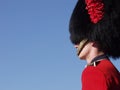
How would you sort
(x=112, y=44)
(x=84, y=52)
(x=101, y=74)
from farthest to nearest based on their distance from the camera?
(x=112, y=44) → (x=84, y=52) → (x=101, y=74)

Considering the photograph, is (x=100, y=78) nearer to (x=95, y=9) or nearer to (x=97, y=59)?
(x=97, y=59)

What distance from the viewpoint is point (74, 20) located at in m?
5.54

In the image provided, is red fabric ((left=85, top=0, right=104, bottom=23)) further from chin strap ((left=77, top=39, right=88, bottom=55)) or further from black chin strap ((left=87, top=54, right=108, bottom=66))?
black chin strap ((left=87, top=54, right=108, bottom=66))

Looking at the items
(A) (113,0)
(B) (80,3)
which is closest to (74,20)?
(B) (80,3)

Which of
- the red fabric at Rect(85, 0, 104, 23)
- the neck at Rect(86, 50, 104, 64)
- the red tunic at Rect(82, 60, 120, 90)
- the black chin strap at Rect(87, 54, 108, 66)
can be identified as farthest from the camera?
the red fabric at Rect(85, 0, 104, 23)

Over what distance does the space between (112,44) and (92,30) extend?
355 mm

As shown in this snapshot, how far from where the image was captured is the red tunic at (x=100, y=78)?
396 centimetres

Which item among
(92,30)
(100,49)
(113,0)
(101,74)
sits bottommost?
(101,74)

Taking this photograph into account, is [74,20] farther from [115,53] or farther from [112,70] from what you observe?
[112,70]

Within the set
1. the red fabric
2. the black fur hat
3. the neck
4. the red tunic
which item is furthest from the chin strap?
the red tunic

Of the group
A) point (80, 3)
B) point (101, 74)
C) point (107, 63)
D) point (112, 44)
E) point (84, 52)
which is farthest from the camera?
point (80, 3)

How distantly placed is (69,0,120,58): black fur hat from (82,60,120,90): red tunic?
511 mm

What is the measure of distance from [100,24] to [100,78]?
1.13 meters

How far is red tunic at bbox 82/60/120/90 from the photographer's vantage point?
3961mm
